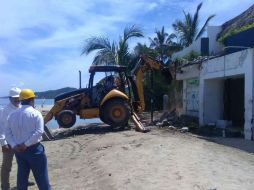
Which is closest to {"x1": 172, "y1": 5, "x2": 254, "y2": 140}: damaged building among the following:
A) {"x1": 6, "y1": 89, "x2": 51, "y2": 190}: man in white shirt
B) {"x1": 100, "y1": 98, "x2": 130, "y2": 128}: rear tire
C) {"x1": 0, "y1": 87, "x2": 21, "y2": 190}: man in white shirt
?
{"x1": 100, "y1": 98, "x2": 130, "y2": 128}: rear tire

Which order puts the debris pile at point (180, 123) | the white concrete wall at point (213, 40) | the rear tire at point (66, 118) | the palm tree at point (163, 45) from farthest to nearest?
the palm tree at point (163, 45)
the white concrete wall at point (213, 40)
the debris pile at point (180, 123)
the rear tire at point (66, 118)

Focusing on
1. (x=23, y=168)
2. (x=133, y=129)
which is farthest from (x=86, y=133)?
(x=23, y=168)

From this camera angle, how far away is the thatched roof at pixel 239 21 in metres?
27.4

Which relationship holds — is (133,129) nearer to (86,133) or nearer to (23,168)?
(86,133)

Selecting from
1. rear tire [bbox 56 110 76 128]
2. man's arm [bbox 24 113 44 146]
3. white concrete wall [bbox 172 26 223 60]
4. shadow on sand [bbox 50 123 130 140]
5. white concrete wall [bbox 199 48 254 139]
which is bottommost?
shadow on sand [bbox 50 123 130 140]

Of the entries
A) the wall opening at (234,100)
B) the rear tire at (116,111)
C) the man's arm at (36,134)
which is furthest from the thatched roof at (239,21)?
the man's arm at (36,134)

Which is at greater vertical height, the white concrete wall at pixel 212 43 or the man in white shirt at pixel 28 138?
the white concrete wall at pixel 212 43

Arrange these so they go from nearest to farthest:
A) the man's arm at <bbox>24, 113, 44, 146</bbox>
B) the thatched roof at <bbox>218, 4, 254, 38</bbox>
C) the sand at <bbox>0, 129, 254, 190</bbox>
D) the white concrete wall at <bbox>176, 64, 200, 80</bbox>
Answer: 1. the man's arm at <bbox>24, 113, 44, 146</bbox>
2. the sand at <bbox>0, 129, 254, 190</bbox>
3. the white concrete wall at <bbox>176, 64, 200, 80</bbox>
4. the thatched roof at <bbox>218, 4, 254, 38</bbox>

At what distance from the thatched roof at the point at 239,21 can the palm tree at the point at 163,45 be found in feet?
34.7

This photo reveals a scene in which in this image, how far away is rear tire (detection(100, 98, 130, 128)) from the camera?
20859 millimetres

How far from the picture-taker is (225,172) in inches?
416

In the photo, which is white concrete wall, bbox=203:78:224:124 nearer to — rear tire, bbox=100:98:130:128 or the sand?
rear tire, bbox=100:98:130:128

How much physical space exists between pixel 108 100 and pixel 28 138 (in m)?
13.0

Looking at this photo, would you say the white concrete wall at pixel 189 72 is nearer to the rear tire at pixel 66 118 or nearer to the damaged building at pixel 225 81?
the damaged building at pixel 225 81
